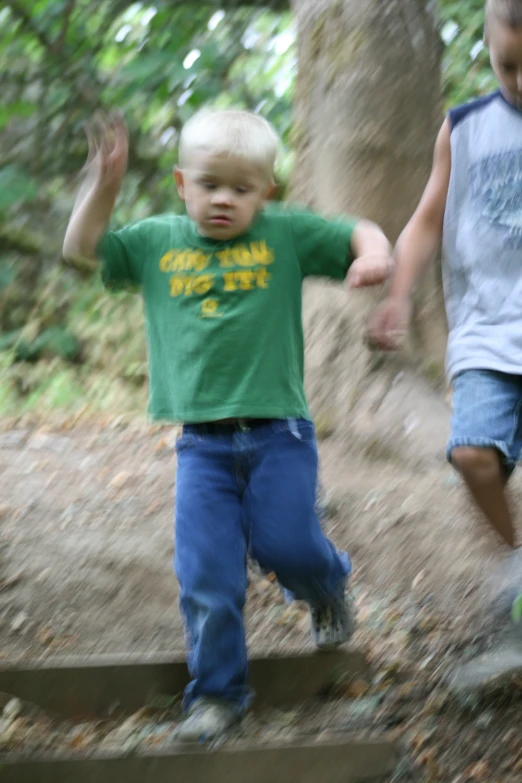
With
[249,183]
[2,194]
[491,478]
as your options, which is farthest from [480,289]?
[2,194]

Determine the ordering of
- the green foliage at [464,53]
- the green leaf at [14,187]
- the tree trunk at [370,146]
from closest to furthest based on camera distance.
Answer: the tree trunk at [370,146]
the green leaf at [14,187]
the green foliage at [464,53]

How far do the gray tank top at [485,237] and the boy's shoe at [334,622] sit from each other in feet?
2.66

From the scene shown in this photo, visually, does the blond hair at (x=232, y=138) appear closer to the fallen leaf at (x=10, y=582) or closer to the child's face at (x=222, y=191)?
the child's face at (x=222, y=191)

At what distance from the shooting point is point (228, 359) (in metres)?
2.96

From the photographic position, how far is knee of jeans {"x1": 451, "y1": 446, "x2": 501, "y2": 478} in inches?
115

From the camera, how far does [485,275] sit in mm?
3031

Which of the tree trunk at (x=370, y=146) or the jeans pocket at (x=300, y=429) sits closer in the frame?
the jeans pocket at (x=300, y=429)

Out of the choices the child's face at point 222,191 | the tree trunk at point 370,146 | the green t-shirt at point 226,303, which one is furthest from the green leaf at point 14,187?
the child's face at point 222,191

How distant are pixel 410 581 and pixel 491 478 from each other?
3.35 ft

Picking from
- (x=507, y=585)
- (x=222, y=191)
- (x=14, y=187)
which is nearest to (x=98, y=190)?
(x=222, y=191)

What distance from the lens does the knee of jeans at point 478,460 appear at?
2.93 m

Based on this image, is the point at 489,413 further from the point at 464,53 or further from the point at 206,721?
the point at 464,53

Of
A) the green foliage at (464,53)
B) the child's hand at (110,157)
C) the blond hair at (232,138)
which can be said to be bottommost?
the green foliage at (464,53)

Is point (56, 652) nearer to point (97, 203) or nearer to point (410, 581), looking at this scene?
point (410, 581)
